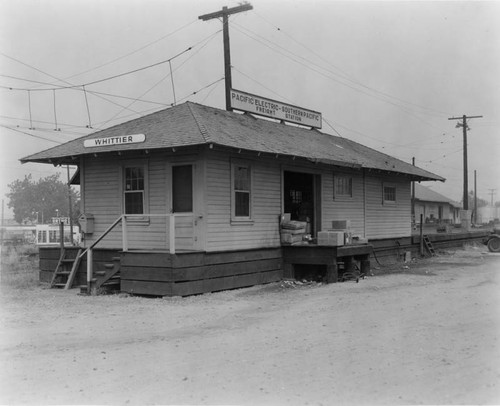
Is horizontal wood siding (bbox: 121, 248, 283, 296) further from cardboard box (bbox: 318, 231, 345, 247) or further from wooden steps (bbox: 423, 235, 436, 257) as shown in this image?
wooden steps (bbox: 423, 235, 436, 257)

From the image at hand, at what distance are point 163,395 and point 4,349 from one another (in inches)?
136

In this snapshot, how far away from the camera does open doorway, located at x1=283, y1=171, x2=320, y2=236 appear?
18.5 m

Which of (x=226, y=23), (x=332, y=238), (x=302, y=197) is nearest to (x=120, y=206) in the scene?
(x=332, y=238)

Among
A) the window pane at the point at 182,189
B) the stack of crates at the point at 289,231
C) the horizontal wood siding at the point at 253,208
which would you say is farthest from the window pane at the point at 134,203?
the stack of crates at the point at 289,231

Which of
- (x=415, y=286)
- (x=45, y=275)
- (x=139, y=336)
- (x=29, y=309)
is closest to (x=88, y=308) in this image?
(x=29, y=309)

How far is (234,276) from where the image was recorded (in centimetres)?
1432

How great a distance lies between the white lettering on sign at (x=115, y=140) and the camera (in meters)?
14.0

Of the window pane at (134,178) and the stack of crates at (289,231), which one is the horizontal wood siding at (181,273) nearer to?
the stack of crates at (289,231)

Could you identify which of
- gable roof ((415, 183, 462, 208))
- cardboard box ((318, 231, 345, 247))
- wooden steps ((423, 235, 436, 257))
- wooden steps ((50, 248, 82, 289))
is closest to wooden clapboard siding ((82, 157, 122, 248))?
wooden steps ((50, 248, 82, 289))

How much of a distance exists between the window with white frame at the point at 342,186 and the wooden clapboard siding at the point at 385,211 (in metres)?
1.30

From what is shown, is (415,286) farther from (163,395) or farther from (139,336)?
(163,395)

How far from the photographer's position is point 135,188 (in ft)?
49.0

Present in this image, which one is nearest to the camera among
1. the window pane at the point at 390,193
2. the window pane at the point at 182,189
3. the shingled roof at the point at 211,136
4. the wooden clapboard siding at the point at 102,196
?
the shingled roof at the point at 211,136

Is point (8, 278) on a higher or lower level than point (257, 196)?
lower
